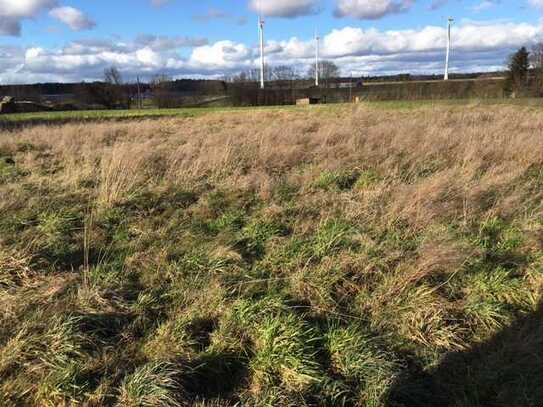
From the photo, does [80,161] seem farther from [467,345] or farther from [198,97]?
[198,97]

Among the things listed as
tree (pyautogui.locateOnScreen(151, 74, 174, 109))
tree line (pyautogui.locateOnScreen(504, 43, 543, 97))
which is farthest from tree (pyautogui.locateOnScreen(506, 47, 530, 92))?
tree (pyautogui.locateOnScreen(151, 74, 174, 109))

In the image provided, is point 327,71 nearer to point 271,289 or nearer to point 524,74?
point 524,74

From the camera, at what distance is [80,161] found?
9078 mm

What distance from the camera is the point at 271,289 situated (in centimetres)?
401

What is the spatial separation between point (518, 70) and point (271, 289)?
214 feet

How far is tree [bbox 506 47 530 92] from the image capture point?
54.7 metres

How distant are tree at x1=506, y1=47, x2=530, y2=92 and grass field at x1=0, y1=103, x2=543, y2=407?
180 ft

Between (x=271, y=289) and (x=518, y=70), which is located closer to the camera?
(x=271, y=289)

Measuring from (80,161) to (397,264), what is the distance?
696 cm

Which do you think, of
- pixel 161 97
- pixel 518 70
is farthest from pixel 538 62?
pixel 161 97

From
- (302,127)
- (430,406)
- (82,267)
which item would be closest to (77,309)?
(82,267)

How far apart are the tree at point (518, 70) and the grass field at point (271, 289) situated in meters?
54.9

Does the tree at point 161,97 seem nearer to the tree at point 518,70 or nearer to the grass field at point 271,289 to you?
the tree at point 518,70

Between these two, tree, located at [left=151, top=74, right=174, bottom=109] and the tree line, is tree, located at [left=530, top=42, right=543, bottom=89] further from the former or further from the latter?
tree, located at [left=151, top=74, right=174, bottom=109]
